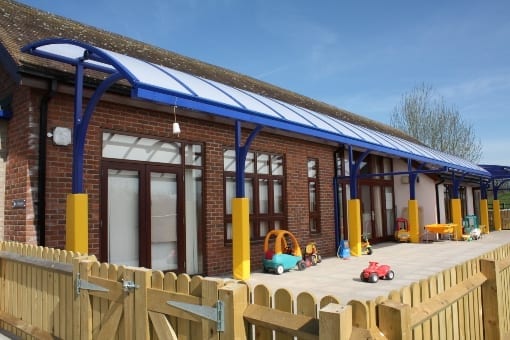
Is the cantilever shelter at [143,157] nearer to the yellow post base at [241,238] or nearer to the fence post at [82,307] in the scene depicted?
the yellow post base at [241,238]

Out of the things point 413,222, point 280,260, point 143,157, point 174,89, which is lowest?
point 280,260

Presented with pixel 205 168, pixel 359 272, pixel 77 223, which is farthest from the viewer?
pixel 359 272

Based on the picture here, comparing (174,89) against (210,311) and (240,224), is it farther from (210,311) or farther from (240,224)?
(240,224)

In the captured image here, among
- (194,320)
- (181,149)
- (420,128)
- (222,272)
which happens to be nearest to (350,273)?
(222,272)

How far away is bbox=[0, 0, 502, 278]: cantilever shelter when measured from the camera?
247 inches

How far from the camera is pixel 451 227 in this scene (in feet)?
54.9

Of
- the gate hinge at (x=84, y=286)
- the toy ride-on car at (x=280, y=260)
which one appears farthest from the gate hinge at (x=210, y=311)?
the toy ride-on car at (x=280, y=260)

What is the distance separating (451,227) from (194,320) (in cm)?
1581

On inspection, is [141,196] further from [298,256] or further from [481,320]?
[481,320]

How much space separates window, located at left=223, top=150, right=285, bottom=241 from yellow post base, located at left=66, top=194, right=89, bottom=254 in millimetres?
4448

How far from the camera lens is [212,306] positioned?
2.99 metres

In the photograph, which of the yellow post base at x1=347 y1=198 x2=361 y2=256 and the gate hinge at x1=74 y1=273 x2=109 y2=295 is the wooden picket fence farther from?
the yellow post base at x1=347 y1=198 x2=361 y2=256

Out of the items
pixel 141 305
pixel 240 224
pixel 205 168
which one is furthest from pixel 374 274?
pixel 141 305

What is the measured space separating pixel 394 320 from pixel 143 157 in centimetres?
661
